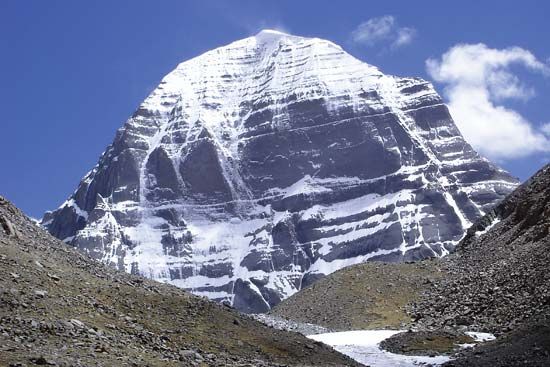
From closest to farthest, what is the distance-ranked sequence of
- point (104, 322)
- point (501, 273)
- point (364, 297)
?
point (104, 322) → point (501, 273) → point (364, 297)

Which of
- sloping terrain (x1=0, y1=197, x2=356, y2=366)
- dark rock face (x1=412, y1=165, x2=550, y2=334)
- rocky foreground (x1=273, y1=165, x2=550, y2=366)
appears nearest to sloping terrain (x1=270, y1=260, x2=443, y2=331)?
rocky foreground (x1=273, y1=165, x2=550, y2=366)

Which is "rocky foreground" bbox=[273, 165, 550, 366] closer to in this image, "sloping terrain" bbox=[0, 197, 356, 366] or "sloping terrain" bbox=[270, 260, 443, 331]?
"sloping terrain" bbox=[270, 260, 443, 331]

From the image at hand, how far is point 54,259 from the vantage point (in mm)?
45219

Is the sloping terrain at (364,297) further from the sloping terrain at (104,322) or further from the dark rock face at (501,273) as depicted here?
the sloping terrain at (104,322)

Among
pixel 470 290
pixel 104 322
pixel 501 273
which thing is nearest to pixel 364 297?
pixel 470 290

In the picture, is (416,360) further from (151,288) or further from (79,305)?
(79,305)

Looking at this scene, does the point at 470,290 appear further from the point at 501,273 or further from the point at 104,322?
the point at 104,322

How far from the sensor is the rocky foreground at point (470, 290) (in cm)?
6125

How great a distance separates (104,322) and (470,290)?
49.6m

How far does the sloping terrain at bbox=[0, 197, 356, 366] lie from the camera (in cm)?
3250

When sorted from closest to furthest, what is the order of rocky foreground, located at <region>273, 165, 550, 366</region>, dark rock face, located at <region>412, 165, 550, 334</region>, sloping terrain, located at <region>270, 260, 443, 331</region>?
rocky foreground, located at <region>273, 165, 550, 366</region>
dark rock face, located at <region>412, 165, 550, 334</region>
sloping terrain, located at <region>270, 260, 443, 331</region>

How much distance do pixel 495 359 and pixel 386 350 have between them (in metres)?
13.2

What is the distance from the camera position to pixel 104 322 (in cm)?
3734

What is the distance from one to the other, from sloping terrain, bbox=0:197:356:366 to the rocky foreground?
394 inches
